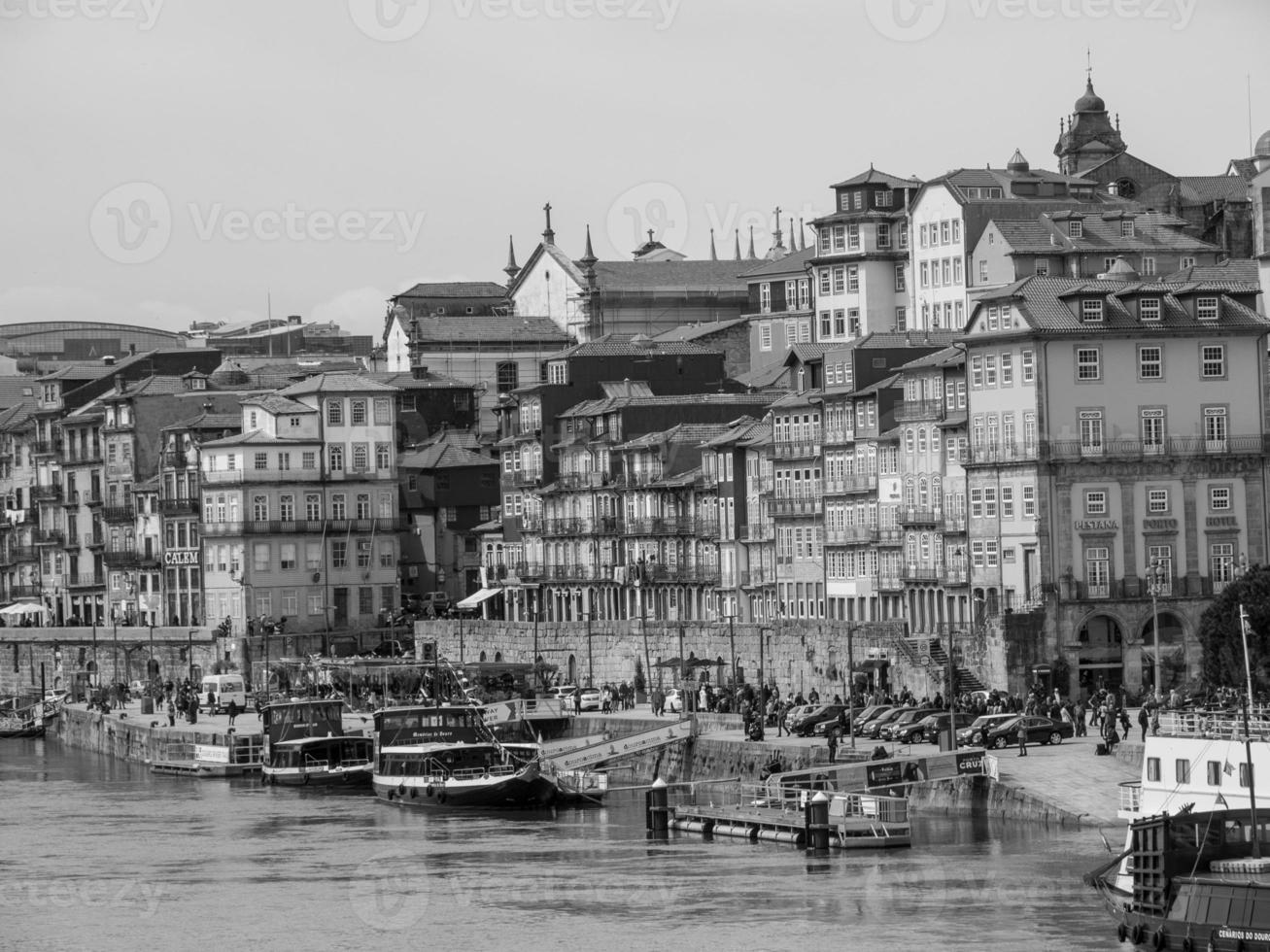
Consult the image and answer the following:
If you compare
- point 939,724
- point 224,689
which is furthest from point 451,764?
point 224,689

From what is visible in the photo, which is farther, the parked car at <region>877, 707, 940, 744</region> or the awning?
the awning

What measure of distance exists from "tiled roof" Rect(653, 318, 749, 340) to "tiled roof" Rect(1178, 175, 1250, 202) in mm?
23455

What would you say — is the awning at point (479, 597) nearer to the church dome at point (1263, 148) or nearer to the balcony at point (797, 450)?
the balcony at point (797, 450)

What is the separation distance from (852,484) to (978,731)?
2960 centimetres

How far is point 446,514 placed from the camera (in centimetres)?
16388

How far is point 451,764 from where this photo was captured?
10294 cm

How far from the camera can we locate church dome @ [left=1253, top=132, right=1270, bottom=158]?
156 m

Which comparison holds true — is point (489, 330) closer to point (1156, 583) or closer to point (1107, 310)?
point (1107, 310)

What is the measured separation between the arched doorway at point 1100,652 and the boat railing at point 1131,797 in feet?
88.3

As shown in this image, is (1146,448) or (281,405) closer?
(1146,448)

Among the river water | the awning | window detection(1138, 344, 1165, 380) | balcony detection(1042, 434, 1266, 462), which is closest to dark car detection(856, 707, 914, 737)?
the river water

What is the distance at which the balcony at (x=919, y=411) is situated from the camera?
115 metres

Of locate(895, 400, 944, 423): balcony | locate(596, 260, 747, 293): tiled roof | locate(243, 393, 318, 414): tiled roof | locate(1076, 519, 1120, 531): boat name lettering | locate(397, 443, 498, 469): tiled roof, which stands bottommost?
locate(1076, 519, 1120, 531): boat name lettering

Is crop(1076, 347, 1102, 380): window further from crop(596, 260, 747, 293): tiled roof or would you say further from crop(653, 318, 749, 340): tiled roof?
crop(596, 260, 747, 293): tiled roof
